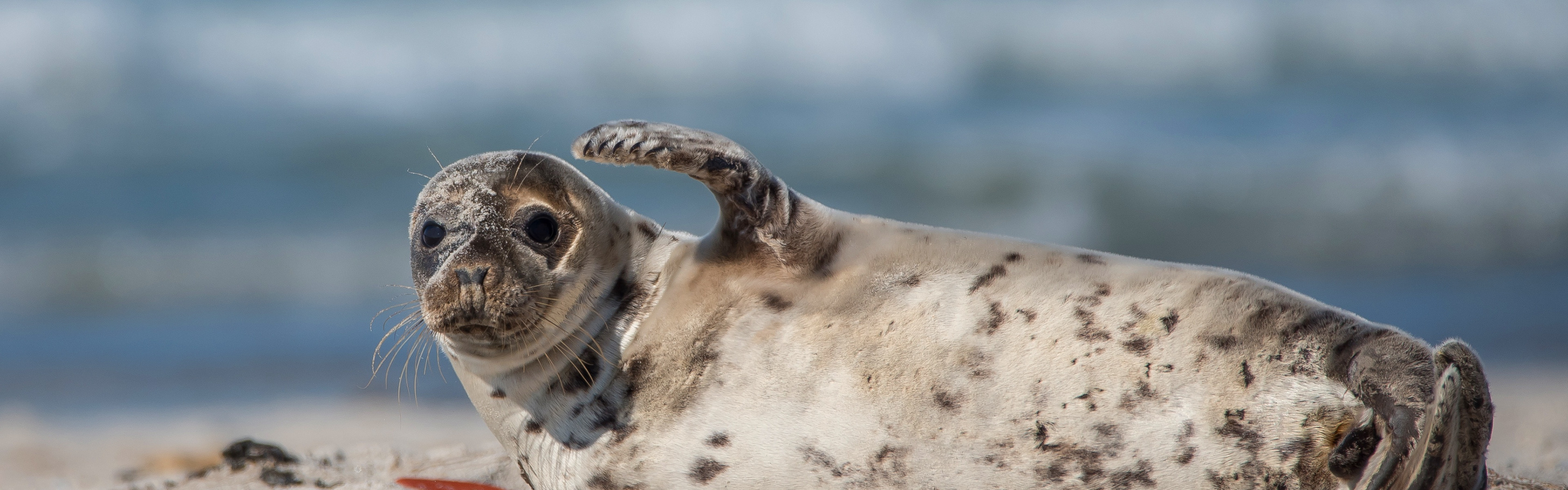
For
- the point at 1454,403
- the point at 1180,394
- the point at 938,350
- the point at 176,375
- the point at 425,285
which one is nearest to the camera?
the point at 1454,403

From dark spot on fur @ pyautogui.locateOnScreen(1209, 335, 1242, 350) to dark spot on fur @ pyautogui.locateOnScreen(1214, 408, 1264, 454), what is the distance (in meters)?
0.12

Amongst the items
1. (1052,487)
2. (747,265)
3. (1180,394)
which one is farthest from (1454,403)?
(747,265)

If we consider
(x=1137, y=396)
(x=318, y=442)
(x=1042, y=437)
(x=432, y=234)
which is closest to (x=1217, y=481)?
(x=1137, y=396)

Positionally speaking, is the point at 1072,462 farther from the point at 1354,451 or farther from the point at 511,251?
the point at 511,251

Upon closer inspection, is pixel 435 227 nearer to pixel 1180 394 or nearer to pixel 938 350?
pixel 938 350

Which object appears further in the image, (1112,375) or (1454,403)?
(1112,375)

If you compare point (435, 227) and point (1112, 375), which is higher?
point (435, 227)

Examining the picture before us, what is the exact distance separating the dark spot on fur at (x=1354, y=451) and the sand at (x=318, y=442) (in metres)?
1.41

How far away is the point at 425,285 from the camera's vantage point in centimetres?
224

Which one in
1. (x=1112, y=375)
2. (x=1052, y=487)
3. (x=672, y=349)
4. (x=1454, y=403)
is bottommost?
(x=1454, y=403)

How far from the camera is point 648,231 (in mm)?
2516

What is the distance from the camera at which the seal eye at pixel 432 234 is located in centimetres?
230

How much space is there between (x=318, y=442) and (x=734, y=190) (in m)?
3.45

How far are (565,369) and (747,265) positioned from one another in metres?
0.49
